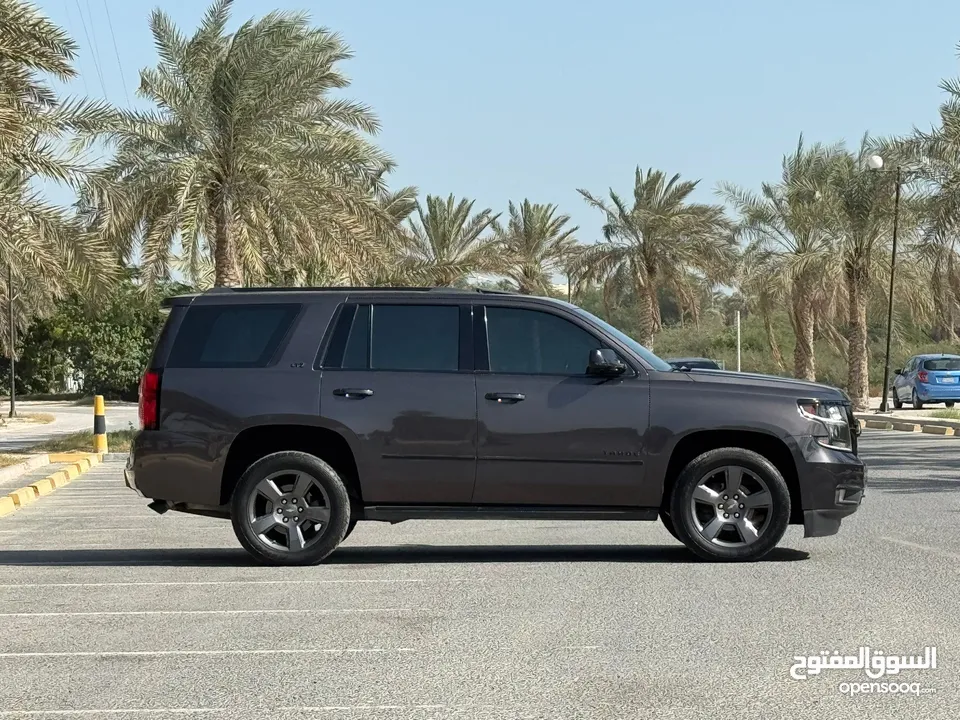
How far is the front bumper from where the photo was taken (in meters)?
10.4

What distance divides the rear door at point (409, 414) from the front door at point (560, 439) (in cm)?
13

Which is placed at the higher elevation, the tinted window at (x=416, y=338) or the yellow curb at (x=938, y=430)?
the tinted window at (x=416, y=338)

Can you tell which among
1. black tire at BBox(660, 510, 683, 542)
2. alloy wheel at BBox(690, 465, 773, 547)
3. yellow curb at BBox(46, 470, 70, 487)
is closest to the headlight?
alloy wheel at BBox(690, 465, 773, 547)

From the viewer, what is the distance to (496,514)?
411 inches

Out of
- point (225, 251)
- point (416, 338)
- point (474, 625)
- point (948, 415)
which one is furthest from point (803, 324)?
point (474, 625)

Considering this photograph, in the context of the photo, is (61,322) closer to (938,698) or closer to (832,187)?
(832,187)

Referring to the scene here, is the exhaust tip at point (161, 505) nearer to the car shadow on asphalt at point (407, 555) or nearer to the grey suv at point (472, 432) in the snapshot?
the grey suv at point (472, 432)

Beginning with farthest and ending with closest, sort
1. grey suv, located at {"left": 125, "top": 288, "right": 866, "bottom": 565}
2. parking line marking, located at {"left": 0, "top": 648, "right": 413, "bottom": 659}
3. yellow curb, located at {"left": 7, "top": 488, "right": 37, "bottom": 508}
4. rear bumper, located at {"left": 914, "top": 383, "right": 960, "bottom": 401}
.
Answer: rear bumper, located at {"left": 914, "top": 383, "right": 960, "bottom": 401} → yellow curb, located at {"left": 7, "top": 488, "right": 37, "bottom": 508} → grey suv, located at {"left": 125, "top": 288, "right": 866, "bottom": 565} → parking line marking, located at {"left": 0, "top": 648, "right": 413, "bottom": 659}

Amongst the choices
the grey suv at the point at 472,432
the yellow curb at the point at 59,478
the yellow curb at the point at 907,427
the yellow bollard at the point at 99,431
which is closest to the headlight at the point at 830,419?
the grey suv at the point at 472,432

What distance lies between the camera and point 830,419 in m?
10.5

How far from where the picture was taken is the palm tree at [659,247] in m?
50.0

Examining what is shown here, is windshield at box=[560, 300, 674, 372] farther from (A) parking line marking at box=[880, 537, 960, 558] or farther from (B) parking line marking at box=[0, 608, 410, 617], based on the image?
(B) parking line marking at box=[0, 608, 410, 617]

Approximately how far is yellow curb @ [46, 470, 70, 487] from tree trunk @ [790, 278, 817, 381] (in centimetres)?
2845

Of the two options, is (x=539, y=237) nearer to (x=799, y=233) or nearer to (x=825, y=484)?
(x=799, y=233)
